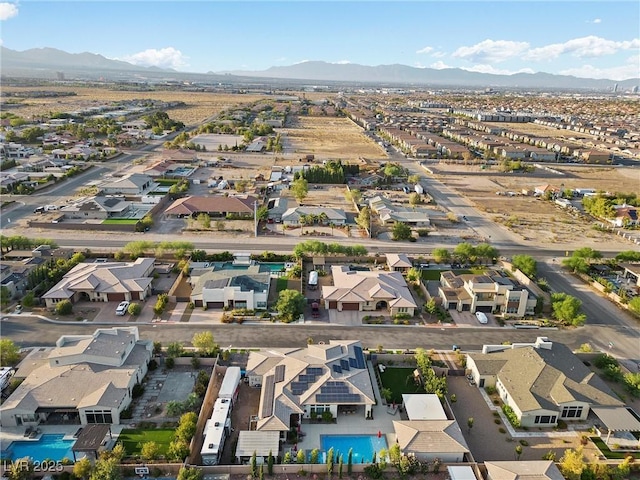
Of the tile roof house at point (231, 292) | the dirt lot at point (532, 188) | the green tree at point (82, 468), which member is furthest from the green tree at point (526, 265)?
the green tree at point (82, 468)

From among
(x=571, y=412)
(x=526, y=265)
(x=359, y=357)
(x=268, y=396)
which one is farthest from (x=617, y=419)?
(x=268, y=396)

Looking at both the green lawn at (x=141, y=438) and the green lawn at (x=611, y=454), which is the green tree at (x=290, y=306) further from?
the green lawn at (x=611, y=454)

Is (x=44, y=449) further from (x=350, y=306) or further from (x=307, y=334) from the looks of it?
(x=350, y=306)

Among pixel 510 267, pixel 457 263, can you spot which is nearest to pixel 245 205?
pixel 457 263

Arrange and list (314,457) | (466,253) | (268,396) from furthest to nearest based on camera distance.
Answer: (466,253)
(268,396)
(314,457)

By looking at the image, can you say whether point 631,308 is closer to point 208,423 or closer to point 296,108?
point 208,423

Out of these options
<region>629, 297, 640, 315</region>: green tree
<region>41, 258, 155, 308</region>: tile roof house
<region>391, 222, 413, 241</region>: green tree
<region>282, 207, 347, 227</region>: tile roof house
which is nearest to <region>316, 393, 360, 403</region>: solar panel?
<region>41, 258, 155, 308</region>: tile roof house

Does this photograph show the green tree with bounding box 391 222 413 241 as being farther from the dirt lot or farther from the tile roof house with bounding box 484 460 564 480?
the tile roof house with bounding box 484 460 564 480
